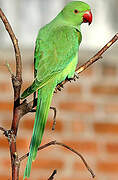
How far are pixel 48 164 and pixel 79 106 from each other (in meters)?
0.45

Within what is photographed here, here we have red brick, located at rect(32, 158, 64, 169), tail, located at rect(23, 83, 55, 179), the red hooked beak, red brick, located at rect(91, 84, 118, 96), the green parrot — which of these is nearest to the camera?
tail, located at rect(23, 83, 55, 179)

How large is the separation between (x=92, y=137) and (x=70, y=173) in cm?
29

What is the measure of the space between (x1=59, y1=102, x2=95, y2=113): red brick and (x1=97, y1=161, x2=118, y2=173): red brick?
0.37 metres

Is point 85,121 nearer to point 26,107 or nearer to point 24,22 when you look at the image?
point 24,22

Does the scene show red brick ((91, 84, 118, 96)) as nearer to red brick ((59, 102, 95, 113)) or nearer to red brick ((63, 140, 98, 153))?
red brick ((59, 102, 95, 113))

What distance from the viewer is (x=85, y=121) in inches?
132

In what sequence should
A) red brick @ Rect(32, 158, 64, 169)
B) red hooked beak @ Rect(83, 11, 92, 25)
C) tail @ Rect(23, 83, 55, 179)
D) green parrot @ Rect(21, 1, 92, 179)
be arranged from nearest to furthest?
tail @ Rect(23, 83, 55, 179)
green parrot @ Rect(21, 1, 92, 179)
red hooked beak @ Rect(83, 11, 92, 25)
red brick @ Rect(32, 158, 64, 169)

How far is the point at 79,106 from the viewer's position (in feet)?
10.9

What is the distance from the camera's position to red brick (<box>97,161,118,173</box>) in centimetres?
329

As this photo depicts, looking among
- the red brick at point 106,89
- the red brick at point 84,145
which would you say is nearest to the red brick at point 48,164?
the red brick at point 84,145

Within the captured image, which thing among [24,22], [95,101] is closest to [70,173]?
[95,101]

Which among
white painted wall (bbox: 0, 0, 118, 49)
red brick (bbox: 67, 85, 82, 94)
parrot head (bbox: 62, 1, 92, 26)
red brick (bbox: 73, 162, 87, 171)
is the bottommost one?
red brick (bbox: 73, 162, 87, 171)

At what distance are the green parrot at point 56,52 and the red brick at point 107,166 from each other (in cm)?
144

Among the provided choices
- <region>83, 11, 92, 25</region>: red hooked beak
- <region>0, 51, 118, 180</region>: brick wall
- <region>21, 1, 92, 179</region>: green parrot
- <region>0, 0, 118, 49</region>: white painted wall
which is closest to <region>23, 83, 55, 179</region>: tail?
<region>21, 1, 92, 179</region>: green parrot
